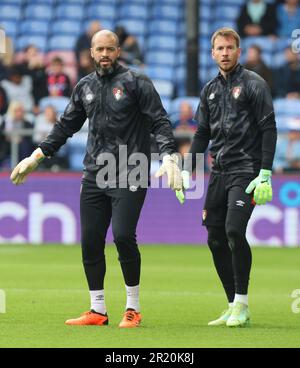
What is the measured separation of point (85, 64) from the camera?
20719mm

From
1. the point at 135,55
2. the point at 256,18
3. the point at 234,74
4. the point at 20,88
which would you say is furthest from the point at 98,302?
the point at 256,18

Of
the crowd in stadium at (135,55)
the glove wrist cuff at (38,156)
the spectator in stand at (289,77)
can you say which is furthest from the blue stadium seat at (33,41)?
the glove wrist cuff at (38,156)

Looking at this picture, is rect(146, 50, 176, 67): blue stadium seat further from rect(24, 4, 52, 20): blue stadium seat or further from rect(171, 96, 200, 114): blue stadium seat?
rect(171, 96, 200, 114): blue stadium seat

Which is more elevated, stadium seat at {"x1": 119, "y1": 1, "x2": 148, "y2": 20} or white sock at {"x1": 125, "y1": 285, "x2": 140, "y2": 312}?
stadium seat at {"x1": 119, "y1": 1, "x2": 148, "y2": 20}

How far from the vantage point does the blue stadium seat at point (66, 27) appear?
23669 mm

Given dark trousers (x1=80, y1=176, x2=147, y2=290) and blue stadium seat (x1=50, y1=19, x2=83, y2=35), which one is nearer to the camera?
dark trousers (x1=80, y1=176, x2=147, y2=290)

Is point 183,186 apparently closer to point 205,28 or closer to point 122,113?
point 122,113

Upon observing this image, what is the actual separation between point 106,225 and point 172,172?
766mm

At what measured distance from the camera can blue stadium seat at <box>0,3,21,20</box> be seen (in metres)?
24.0

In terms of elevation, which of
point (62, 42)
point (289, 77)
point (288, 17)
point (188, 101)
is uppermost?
point (288, 17)

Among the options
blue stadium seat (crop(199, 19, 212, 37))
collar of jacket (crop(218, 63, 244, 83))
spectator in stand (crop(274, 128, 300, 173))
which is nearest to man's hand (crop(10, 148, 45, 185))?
collar of jacket (crop(218, 63, 244, 83))

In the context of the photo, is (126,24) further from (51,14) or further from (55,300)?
(55,300)

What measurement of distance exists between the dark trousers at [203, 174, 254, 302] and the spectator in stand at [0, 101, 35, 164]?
937 cm

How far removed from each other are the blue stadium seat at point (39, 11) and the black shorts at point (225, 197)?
15156mm
